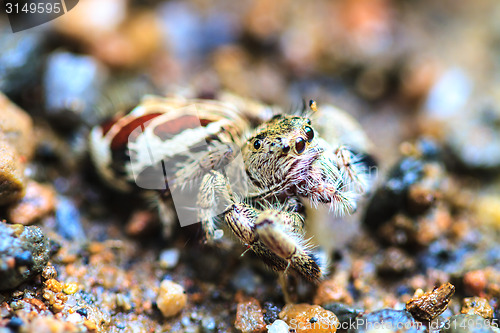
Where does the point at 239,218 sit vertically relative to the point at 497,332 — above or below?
above

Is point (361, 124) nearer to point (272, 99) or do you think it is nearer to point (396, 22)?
point (272, 99)

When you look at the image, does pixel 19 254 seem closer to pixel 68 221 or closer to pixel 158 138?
pixel 68 221

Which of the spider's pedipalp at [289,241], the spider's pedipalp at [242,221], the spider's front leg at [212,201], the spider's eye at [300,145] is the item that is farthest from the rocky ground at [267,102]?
the spider's eye at [300,145]

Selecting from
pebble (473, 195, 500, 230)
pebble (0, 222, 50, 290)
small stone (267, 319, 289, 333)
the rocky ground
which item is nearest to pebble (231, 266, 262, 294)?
the rocky ground

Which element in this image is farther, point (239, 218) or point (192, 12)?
point (192, 12)

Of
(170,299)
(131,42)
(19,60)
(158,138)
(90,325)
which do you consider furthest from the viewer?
(131,42)

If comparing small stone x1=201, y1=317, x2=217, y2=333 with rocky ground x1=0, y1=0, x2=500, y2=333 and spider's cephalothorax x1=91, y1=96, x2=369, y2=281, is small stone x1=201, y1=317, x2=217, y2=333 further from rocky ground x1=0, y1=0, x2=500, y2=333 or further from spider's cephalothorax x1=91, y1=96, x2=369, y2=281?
spider's cephalothorax x1=91, y1=96, x2=369, y2=281

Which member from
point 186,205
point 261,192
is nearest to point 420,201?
point 261,192

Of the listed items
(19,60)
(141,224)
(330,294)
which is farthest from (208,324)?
(19,60)
